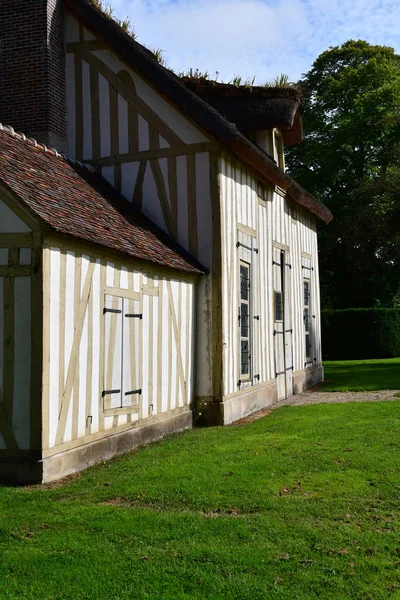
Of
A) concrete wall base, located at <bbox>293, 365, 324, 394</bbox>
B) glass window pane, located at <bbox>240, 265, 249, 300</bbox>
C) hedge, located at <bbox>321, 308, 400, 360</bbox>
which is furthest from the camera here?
hedge, located at <bbox>321, 308, 400, 360</bbox>

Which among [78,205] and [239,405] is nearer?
[78,205]

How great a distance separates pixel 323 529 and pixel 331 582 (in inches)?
34.9

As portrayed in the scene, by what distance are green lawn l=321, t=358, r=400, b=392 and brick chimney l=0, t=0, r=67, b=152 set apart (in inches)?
309

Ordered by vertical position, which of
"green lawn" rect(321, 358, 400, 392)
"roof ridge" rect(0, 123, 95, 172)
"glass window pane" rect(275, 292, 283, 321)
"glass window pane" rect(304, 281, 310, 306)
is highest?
"roof ridge" rect(0, 123, 95, 172)

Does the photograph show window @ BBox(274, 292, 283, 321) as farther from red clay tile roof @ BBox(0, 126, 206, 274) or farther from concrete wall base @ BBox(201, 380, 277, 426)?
red clay tile roof @ BBox(0, 126, 206, 274)

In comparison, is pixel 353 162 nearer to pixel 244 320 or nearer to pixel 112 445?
pixel 244 320

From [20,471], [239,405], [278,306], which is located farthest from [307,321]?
[20,471]

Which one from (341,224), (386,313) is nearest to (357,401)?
(386,313)

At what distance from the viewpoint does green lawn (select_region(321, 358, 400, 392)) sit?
13.4 m

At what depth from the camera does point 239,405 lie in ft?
33.3

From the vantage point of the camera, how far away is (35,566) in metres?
4.04

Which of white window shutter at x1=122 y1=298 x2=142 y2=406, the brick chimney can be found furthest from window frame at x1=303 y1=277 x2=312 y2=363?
white window shutter at x1=122 y1=298 x2=142 y2=406

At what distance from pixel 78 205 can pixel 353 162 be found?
2509cm

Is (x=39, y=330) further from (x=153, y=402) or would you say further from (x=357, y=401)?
(x=357, y=401)
